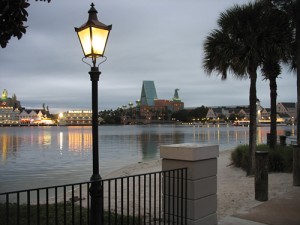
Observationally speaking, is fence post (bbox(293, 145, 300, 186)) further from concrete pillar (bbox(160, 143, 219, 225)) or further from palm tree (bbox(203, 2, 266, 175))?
concrete pillar (bbox(160, 143, 219, 225))

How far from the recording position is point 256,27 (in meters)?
14.7

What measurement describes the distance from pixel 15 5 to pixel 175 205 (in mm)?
4575

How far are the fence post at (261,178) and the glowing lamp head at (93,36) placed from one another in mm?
6267

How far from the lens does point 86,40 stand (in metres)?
5.89

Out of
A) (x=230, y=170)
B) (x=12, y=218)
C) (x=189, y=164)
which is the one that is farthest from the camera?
(x=230, y=170)

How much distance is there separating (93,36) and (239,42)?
1042 cm

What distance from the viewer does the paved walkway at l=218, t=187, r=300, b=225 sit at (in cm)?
754

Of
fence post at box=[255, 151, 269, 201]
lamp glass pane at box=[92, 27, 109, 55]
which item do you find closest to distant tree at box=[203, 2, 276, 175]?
fence post at box=[255, 151, 269, 201]

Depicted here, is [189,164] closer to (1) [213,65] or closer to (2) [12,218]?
(2) [12,218]

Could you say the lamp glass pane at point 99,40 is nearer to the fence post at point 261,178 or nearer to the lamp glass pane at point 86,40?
the lamp glass pane at point 86,40

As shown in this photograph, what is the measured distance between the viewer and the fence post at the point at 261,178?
33.0 feet

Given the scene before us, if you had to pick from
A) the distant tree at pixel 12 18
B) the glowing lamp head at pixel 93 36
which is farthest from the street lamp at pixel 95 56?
the distant tree at pixel 12 18

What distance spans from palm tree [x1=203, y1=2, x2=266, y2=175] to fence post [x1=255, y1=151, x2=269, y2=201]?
4.90 meters

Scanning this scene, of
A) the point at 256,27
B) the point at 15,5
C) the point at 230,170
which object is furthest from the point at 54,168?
the point at 15,5
